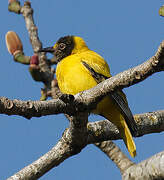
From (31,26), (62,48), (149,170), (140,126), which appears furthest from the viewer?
(31,26)

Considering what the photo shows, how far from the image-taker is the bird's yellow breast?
17.7 feet

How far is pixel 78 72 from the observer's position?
18.0 ft

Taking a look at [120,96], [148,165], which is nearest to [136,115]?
[120,96]

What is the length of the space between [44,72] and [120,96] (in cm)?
164

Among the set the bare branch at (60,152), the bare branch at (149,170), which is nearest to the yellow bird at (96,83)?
the bare branch at (60,152)

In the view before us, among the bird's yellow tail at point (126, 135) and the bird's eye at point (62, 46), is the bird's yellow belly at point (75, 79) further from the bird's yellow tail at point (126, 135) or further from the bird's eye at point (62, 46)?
the bird's eye at point (62, 46)

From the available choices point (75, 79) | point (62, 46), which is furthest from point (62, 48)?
point (75, 79)

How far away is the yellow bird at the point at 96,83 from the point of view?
207 inches

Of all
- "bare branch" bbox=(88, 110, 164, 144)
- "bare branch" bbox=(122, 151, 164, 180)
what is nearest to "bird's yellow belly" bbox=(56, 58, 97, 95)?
"bare branch" bbox=(88, 110, 164, 144)

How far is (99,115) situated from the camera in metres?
5.77

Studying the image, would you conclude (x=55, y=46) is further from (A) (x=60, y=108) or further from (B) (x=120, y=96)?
(A) (x=60, y=108)

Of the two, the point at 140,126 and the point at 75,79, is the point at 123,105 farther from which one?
the point at 75,79

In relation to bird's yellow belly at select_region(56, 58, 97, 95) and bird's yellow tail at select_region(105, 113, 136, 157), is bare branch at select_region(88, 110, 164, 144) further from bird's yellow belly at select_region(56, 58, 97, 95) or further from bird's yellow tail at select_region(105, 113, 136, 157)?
bird's yellow belly at select_region(56, 58, 97, 95)

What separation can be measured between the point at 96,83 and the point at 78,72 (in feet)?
0.93
